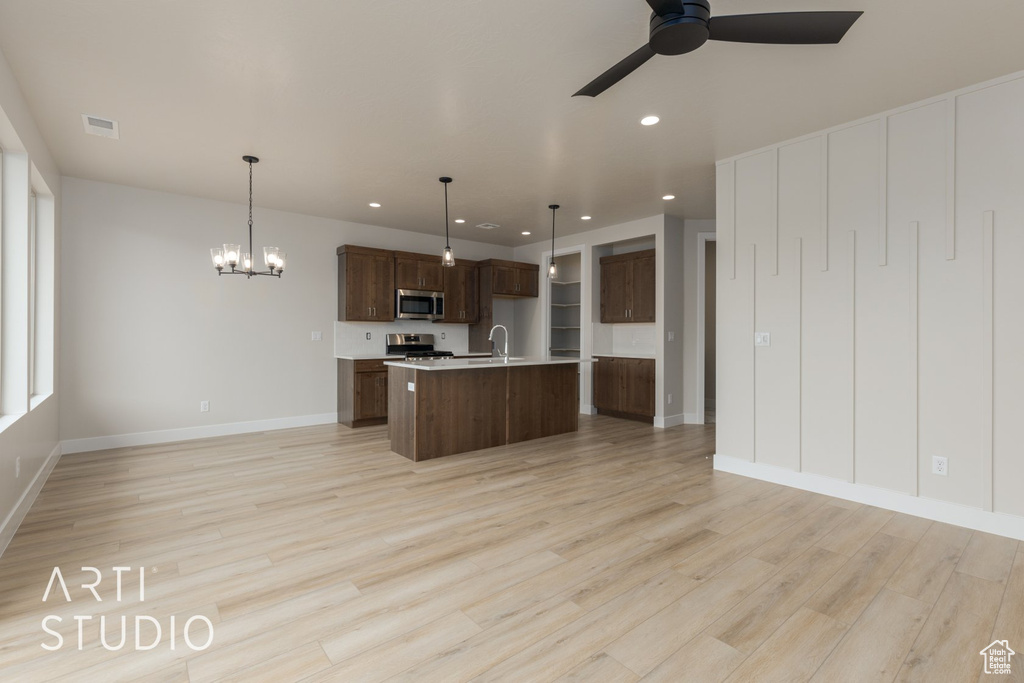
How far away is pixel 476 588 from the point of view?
2301 mm

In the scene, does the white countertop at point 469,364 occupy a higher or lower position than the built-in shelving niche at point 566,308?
lower

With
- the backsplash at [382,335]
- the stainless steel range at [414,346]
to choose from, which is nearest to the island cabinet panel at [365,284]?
the backsplash at [382,335]

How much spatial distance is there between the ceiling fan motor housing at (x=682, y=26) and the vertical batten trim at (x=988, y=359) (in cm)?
241

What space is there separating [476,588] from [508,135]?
126 inches

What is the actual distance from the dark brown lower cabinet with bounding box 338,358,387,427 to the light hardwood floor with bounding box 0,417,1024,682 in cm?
206

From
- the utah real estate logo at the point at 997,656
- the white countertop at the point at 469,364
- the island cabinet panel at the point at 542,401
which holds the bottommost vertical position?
the utah real estate logo at the point at 997,656

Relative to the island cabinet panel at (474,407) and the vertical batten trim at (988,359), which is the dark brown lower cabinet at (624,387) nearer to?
the island cabinet panel at (474,407)

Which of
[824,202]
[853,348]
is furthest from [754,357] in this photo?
[824,202]

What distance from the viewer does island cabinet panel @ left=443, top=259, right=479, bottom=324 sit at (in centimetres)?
737

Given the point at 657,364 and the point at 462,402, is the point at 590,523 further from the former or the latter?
the point at 657,364

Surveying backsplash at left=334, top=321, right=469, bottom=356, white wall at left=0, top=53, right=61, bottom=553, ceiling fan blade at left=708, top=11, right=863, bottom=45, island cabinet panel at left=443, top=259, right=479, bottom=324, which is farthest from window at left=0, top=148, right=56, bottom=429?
island cabinet panel at left=443, top=259, right=479, bottom=324

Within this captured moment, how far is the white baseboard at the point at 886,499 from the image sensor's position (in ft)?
9.61

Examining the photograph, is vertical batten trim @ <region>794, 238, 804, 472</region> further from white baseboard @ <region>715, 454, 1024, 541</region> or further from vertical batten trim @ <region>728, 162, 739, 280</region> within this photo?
vertical batten trim @ <region>728, 162, 739, 280</region>

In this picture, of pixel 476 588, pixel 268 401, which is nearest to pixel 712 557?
pixel 476 588
